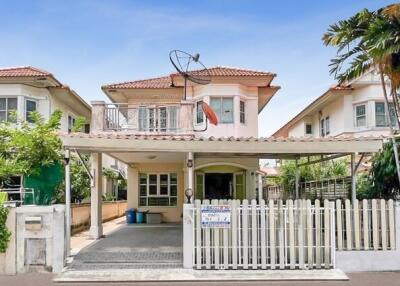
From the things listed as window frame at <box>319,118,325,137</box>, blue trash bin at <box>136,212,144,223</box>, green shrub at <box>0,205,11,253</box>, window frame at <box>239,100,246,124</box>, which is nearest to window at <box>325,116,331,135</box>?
window frame at <box>319,118,325,137</box>

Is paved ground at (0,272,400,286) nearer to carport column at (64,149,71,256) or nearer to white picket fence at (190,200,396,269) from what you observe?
white picket fence at (190,200,396,269)

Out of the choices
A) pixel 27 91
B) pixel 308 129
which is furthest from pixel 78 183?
pixel 308 129

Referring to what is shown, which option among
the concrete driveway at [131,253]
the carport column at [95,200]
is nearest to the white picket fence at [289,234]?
the concrete driveway at [131,253]

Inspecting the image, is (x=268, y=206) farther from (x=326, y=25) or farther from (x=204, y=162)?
(x=204, y=162)

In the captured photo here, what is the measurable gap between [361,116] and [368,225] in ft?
54.1

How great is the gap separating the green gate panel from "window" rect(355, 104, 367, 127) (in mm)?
18316

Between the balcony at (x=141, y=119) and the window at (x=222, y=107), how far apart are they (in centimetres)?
456

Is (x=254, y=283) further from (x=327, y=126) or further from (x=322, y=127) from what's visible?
(x=322, y=127)

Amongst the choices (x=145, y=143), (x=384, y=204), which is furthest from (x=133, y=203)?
(x=384, y=204)

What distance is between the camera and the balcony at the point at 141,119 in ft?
51.9

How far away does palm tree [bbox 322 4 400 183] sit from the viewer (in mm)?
12280

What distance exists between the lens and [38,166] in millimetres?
13602

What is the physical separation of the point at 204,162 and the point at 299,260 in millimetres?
10309

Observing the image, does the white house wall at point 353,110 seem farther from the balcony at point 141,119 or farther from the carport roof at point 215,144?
the carport roof at point 215,144
